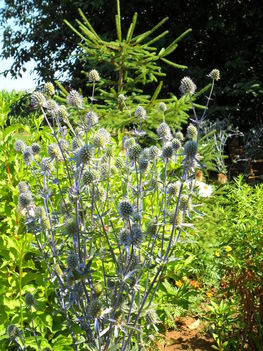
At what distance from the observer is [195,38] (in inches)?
426

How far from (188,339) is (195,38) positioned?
8.80 m

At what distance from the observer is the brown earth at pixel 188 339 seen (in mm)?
3339

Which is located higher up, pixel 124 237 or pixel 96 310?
pixel 124 237

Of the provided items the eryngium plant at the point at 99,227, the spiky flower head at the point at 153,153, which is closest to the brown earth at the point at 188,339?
the eryngium plant at the point at 99,227

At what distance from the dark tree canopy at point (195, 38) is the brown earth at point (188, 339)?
20.7ft

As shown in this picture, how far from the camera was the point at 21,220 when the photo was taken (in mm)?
2918

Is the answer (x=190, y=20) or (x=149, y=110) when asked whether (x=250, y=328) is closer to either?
(x=149, y=110)

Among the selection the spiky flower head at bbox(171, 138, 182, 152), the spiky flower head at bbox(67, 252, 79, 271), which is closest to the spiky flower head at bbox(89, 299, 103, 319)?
the spiky flower head at bbox(67, 252, 79, 271)

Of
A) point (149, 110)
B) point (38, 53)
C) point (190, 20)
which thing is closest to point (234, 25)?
point (190, 20)

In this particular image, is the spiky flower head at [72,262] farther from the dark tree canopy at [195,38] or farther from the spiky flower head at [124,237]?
the dark tree canopy at [195,38]

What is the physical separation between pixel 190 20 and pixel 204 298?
27.0 ft

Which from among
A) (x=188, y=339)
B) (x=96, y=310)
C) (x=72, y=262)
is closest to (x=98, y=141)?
(x=72, y=262)

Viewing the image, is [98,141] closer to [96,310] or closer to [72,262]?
[72,262]

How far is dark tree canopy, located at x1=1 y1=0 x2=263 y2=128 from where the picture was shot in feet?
31.7
